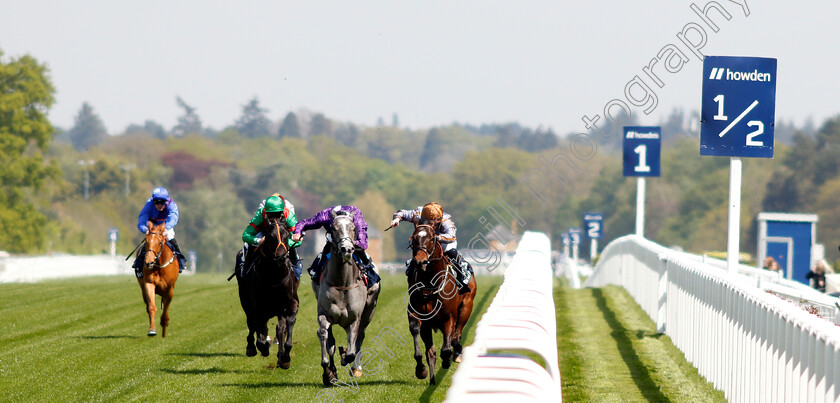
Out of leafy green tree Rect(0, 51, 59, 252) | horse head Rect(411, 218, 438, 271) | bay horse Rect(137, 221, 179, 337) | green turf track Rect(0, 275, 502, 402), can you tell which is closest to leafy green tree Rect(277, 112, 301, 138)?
leafy green tree Rect(0, 51, 59, 252)

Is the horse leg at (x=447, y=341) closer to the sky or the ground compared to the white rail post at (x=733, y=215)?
closer to the ground

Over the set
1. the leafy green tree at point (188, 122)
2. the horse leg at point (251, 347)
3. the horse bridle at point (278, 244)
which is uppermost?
the leafy green tree at point (188, 122)

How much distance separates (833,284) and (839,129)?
7051 cm

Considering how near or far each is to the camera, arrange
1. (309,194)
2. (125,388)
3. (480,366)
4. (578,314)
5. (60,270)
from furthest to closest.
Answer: (309,194) < (60,270) < (578,314) < (125,388) < (480,366)

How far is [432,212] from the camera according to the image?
10328 mm

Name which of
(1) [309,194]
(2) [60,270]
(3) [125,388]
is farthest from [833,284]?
(1) [309,194]

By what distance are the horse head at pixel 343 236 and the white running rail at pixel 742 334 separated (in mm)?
3344

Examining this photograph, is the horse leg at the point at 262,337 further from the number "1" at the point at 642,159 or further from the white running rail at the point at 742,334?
the number "1" at the point at 642,159

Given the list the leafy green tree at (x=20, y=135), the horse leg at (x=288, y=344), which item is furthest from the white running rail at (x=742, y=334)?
the leafy green tree at (x=20, y=135)

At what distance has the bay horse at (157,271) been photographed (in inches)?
551

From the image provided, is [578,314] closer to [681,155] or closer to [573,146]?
[573,146]

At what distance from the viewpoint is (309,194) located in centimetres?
8931

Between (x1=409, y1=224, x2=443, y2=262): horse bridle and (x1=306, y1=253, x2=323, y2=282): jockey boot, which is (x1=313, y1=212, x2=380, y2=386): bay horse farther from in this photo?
(x1=409, y1=224, x2=443, y2=262): horse bridle

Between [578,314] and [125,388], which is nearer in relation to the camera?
[125,388]
